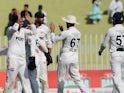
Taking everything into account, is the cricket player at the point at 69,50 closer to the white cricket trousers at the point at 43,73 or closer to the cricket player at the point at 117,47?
the white cricket trousers at the point at 43,73

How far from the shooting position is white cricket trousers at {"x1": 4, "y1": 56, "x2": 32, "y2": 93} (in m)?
16.8

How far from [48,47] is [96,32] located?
43.7ft

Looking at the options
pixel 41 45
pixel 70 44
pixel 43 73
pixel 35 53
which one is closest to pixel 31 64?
pixel 35 53

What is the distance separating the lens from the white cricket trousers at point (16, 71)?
1681 cm

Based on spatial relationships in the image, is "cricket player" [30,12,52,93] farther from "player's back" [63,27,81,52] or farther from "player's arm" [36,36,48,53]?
"player's back" [63,27,81,52]

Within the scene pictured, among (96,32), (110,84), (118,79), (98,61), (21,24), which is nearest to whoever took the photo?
(21,24)

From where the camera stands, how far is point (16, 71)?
55.3 feet

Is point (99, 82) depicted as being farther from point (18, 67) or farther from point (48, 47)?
point (18, 67)

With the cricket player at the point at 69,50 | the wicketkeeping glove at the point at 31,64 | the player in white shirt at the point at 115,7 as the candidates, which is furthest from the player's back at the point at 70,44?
the player in white shirt at the point at 115,7

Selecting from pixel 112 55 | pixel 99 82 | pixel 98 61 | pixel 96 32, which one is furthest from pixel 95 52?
pixel 112 55

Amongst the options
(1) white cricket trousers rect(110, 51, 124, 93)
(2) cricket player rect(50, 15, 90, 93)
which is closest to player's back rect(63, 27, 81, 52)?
(2) cricket player rect(50, 15, 90, 93)

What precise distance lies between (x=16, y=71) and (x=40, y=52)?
196cm

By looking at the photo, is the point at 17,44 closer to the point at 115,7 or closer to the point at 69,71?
A: the point at 69,71

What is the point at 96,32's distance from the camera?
32.3 meters
